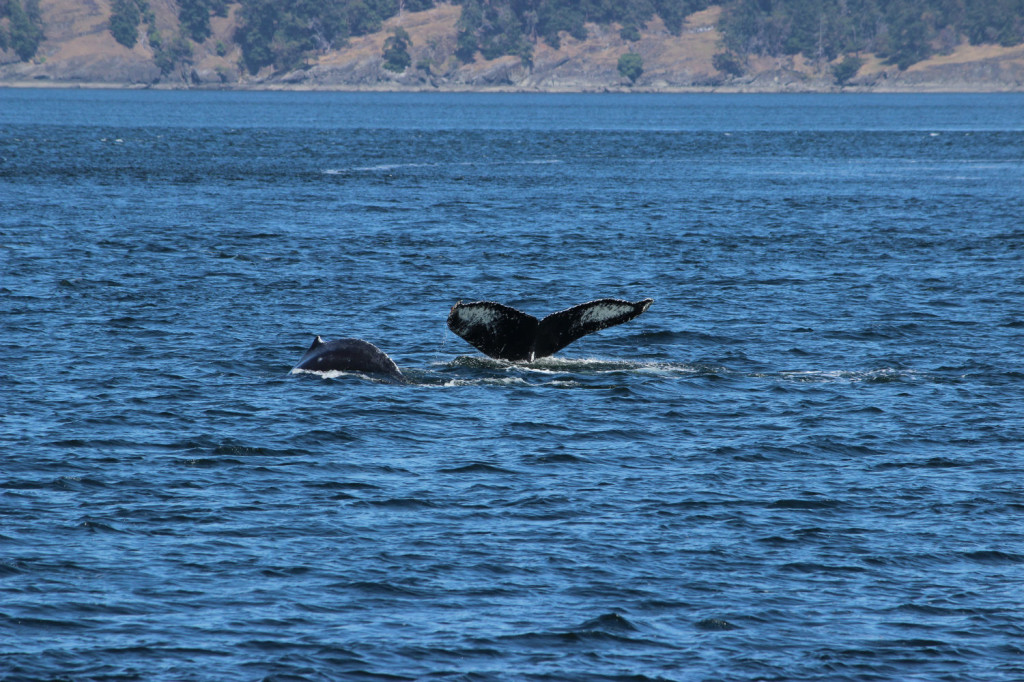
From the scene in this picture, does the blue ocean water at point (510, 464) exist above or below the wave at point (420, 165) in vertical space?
below

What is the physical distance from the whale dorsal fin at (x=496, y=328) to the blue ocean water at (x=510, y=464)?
47 cm

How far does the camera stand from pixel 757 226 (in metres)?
45.7

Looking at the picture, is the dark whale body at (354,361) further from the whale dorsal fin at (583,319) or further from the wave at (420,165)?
the wave at (420,165)

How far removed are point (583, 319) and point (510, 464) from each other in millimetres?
3605

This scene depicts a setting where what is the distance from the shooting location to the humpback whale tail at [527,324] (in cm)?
1852

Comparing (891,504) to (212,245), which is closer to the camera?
(891,504)

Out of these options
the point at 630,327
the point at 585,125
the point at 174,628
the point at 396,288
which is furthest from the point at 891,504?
the point at 585,125

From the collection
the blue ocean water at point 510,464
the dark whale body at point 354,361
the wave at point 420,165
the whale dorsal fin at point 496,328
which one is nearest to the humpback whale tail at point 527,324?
the whale dorsal fin at point 496,328

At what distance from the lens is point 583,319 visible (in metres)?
19.1

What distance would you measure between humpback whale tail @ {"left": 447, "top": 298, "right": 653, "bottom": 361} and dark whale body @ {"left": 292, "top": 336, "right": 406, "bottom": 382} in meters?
1.50

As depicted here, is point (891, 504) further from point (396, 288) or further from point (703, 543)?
point (396, 288)

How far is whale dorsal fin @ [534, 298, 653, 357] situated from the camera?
18.3 metres

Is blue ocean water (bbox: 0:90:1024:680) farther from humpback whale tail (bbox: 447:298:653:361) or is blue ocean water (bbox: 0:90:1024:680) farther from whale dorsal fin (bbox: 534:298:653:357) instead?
whale dorsal fin (bbox: 534:298:653:357)

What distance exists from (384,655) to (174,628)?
6.13 ft
